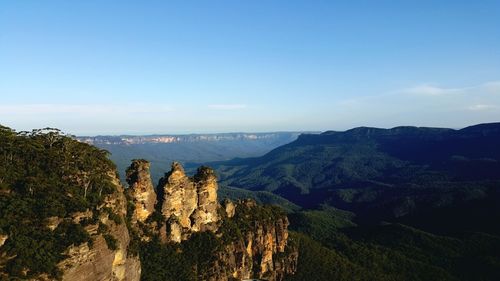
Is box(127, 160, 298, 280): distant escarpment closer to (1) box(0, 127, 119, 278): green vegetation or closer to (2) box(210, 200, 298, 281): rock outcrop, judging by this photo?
(2) box(210, 200, 298, 281): rock outcrop

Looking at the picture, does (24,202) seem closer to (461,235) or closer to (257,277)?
(257,277)

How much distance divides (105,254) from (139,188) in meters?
28.9

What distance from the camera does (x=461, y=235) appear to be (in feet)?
605

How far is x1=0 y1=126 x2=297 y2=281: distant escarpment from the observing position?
50.6m

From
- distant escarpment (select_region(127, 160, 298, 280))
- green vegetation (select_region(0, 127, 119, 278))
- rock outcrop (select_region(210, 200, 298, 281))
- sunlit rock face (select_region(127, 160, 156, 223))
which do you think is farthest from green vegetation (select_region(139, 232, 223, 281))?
green vegetation (select_region(0, 127, 119, 278))

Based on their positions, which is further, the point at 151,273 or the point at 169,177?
the point at 169,177

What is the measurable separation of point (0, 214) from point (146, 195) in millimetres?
35674

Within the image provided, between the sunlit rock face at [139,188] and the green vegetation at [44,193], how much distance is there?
27.6 feet

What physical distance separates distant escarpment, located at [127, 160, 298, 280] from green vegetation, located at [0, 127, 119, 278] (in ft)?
50.8

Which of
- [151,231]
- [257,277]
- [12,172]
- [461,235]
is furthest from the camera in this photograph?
[461,235]

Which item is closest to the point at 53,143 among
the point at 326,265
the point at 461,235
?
the point at 326,265

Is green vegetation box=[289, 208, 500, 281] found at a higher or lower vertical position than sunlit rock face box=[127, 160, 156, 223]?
lower

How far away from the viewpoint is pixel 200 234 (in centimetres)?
9475

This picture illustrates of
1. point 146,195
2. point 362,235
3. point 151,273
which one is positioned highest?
point 146,195
